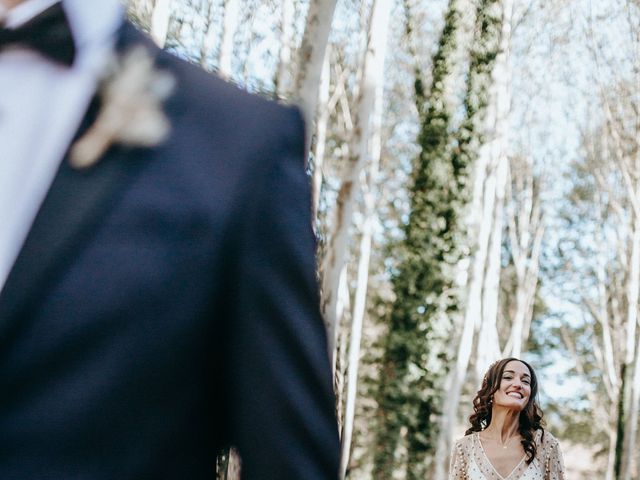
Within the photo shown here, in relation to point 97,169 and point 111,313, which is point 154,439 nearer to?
point 111,313

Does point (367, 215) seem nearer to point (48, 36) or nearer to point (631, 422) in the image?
point (631, 422)

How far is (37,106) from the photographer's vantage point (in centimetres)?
91

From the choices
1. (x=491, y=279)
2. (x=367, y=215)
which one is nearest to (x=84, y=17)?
(x=491, y=279)

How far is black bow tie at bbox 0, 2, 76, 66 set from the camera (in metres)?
0.91

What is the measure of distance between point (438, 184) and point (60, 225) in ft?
49.0

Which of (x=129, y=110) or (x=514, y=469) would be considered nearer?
(x=129, y=110)

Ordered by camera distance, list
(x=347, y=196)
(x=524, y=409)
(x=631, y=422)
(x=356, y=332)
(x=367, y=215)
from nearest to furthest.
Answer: (x=524, y=409) < (x=347, y=196) < (x=356, y=332) < (x=367, y=215) < (x=631, y=422)

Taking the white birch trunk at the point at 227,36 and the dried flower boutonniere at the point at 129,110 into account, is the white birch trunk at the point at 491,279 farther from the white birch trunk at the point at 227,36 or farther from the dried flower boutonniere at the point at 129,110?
the dried flower boutonniere at the point at 129,110

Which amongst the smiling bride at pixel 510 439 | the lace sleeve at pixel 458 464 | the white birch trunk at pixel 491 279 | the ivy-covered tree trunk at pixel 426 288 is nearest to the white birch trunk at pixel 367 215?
the ivy-covered tree trunk at pixel 426 288

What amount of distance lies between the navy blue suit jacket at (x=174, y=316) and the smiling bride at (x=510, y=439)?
613 centimetres

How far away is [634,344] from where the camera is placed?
72.4 ft

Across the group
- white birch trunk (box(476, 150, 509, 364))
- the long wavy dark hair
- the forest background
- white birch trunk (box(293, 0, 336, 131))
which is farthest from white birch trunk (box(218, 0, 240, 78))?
the long wavy dark hair

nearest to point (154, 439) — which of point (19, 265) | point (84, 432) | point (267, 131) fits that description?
point (84, 432)

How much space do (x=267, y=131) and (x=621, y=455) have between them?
2126 centimetres
